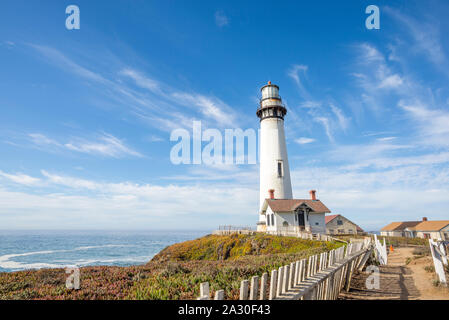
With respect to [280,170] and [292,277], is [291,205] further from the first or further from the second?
[292,277]

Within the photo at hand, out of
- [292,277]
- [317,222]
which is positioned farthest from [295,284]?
[317,222]

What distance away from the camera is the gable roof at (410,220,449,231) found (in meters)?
41.6

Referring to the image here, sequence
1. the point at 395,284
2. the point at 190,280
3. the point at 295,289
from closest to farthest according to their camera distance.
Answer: the point at 295,289 → the point at 190,280 → the point at 395,284

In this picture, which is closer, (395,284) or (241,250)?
(395,284)

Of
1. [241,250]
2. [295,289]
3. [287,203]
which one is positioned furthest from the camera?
[287,203]

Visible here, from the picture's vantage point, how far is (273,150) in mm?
36719

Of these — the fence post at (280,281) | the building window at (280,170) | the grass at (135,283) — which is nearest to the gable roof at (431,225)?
the building window at (280,170)

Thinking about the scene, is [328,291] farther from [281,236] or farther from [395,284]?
[281,236]

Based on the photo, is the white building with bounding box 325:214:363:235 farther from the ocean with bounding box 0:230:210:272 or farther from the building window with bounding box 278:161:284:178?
the ocean with bounding box 0:230:210:272
